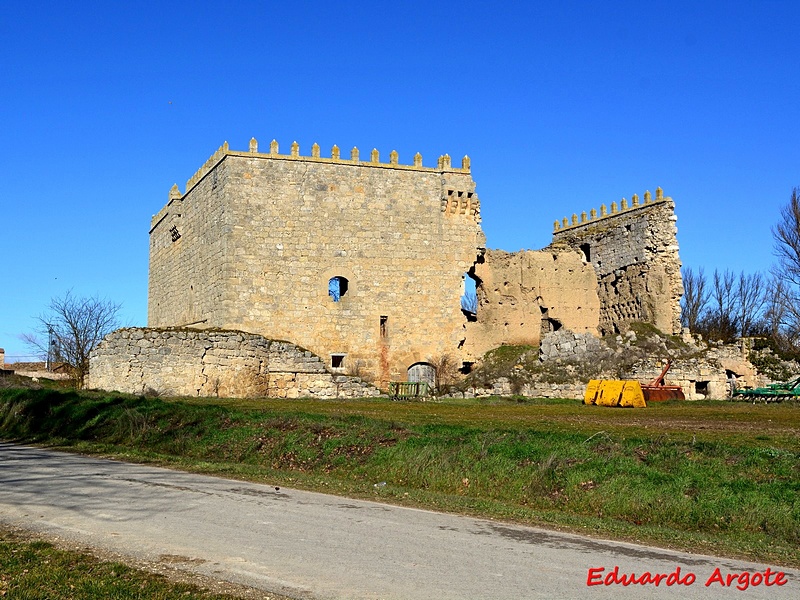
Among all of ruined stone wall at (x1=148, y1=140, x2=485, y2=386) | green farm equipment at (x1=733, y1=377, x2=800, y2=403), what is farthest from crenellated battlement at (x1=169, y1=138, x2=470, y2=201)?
green farm equipment at (x1=733, y1=377, x2=800, y2=403)

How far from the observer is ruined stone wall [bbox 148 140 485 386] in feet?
104

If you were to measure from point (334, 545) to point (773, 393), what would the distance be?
27153 mm

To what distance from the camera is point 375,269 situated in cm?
3306

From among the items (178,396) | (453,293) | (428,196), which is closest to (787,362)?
(453,293)

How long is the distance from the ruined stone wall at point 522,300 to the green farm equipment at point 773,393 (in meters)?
6.82

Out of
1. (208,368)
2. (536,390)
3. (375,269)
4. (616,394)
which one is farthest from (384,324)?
(616,394)

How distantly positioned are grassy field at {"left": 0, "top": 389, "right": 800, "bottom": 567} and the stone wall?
756cm

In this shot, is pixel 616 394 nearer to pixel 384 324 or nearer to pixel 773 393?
pixel 773 393

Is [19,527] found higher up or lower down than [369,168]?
lower down

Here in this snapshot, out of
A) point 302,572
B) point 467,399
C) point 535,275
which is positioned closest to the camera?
point 302,572

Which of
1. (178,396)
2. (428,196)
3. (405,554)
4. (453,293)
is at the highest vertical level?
(428,196)

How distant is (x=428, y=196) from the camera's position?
3388 centimetres

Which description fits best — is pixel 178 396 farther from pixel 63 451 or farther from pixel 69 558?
pixel 69 558

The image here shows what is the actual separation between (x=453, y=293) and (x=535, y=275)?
3.94m
